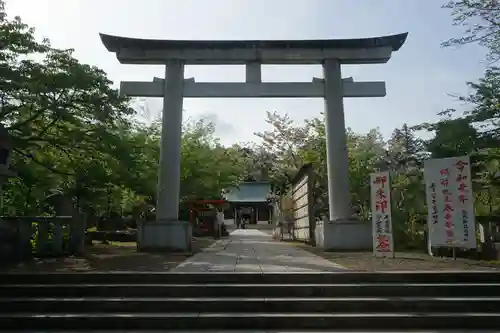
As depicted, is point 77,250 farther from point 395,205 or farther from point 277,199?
point 277,199

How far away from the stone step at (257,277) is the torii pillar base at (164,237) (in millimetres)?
5125

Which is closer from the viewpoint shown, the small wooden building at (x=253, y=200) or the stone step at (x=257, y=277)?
the stone step at (x=257, y=277)

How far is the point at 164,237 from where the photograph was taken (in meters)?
11.9

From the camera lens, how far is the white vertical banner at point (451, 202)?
30.5 ft

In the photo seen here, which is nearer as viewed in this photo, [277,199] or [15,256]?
[15,256]

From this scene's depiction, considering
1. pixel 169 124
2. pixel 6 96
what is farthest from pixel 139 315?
pixel 169 124

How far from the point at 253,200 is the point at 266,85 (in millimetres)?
29907

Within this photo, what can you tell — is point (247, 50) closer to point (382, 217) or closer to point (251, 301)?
point (382, 217)

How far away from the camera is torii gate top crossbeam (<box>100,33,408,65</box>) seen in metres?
12.7

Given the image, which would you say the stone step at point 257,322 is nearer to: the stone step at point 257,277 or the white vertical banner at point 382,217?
the stone step at point 257,277

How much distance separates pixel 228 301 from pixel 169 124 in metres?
7.73

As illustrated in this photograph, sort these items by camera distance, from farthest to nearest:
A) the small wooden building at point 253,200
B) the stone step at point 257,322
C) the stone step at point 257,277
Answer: the small wooden building at point 253,200 → the stone step at point 257,277 → the stone step at point 257,322

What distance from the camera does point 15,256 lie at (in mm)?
8969

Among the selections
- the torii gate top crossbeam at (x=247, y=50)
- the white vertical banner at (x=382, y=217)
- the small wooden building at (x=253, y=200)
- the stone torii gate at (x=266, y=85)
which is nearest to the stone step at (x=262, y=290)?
the white vertical banner at (x=382, y=217)
